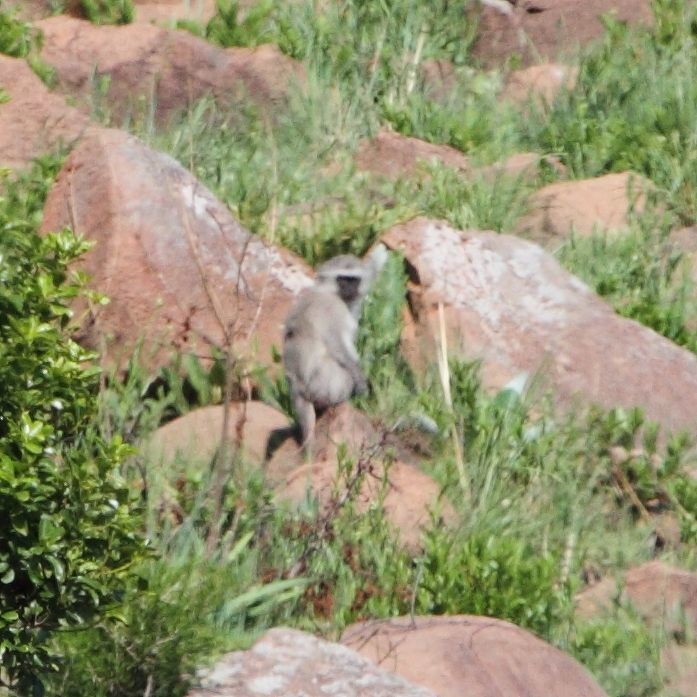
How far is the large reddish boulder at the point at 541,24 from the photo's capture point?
509 inches

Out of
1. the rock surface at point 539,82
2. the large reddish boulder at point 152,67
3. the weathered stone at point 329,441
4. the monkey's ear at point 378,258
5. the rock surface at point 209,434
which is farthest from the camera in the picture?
the rock surface at point 539,82

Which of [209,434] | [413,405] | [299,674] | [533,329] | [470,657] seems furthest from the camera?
[533,329]

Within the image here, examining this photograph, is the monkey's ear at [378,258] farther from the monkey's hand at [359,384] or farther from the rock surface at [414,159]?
the rock surface at [414,159]

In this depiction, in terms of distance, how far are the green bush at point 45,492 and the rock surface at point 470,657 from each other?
1.25 m

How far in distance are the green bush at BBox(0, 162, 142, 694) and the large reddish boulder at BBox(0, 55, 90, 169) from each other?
3982 millimetres

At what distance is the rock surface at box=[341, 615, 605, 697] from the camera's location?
630cm

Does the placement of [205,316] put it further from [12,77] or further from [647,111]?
[647,111]

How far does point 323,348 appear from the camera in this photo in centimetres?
884

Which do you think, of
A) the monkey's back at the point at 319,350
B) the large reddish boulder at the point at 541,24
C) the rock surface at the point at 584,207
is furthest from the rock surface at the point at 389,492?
the large reddish boulder at the point at 541,24

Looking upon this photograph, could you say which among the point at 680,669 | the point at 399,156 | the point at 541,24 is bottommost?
the point at 680,669

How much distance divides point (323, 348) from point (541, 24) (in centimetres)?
496

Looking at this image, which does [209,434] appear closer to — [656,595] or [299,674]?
[656,595]

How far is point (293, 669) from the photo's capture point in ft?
19.7

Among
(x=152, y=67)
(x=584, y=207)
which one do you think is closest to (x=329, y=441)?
(x=584, y=207)
